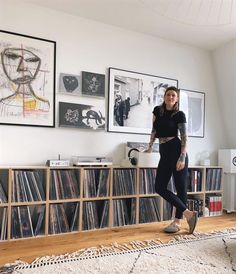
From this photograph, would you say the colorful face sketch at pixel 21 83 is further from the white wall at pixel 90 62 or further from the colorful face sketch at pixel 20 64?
the white wall at pixel 90 62

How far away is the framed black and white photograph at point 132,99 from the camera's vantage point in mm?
2932

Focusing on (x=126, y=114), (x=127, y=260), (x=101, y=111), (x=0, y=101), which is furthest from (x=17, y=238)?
(x=126, y=114)

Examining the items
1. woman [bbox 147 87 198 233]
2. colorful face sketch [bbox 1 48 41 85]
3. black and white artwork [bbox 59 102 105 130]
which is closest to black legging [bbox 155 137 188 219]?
woman [bbox 147 87 198 233]

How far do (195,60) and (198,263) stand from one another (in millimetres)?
2491

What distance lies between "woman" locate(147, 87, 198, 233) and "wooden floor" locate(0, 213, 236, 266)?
0.20 metres

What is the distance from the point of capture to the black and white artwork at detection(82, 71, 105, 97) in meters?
2.78

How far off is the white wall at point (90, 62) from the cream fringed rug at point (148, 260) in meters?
1.03

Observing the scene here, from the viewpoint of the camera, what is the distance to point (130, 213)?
9.08 feet

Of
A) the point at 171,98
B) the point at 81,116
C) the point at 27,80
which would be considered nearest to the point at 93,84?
the point at 81,116

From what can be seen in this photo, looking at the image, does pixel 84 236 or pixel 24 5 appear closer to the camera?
pixel 84 236

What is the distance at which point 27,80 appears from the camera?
2531 mm

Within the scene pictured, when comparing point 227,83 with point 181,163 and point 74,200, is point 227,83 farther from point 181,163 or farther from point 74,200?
point 74,200

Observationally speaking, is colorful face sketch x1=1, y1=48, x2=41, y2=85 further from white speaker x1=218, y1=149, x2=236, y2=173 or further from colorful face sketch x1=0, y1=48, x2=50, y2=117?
white speaker x1=218, y1=149, x2=236, y2=173

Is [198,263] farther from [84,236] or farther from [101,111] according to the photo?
[101,111]
